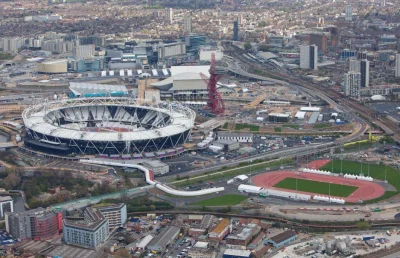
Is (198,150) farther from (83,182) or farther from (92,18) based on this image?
(92,18)

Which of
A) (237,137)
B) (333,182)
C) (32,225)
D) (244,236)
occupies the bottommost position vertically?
(244,236)

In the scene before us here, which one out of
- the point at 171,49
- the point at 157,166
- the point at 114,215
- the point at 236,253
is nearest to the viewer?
the point at 236,253

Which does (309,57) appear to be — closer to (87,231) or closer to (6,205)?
(6,205)

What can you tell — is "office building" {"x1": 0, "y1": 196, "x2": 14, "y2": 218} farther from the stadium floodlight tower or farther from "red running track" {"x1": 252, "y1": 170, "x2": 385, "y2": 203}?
the stadium floodlight tower

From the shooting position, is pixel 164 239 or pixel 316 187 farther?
pixel 316 187

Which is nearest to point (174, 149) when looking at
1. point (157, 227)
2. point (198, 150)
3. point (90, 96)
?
point (198, 150)

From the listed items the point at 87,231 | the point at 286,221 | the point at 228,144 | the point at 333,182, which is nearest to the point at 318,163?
the point at 333,182

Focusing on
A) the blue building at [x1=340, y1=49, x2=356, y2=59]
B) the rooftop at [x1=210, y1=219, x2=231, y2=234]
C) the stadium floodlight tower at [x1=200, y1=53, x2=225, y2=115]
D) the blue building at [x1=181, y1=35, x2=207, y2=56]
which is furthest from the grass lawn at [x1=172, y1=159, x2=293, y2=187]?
the blue building at [x1=181, y1=35, x2=207, y2=56]
